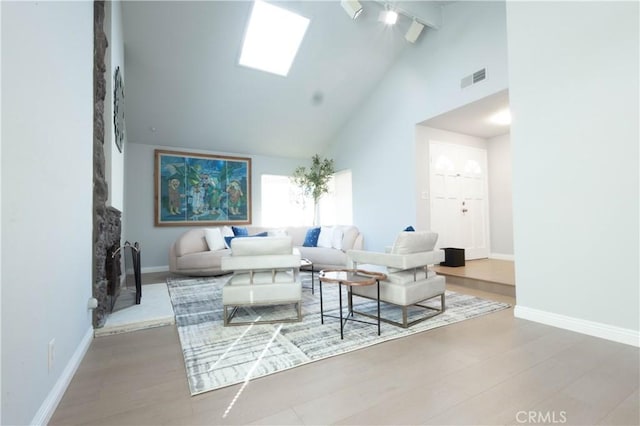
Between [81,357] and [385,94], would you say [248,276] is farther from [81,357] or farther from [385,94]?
[385,94]

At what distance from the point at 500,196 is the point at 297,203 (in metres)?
4.53

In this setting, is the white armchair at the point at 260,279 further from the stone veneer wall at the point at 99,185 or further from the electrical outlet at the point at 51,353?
the electrical outlet at the point at 51,353

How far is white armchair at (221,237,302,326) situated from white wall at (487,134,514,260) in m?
5.08

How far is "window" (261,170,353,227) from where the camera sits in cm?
720

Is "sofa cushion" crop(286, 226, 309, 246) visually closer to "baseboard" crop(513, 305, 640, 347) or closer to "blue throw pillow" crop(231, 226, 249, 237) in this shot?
"blue throw pillow" crop(231, 226, 249, 237)

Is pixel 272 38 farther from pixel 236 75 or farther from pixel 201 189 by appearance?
pixel 201 189

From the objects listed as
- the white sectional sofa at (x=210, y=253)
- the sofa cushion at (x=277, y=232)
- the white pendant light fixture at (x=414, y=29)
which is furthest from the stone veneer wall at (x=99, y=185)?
the white pendant light fixture at (x=414, y=29)

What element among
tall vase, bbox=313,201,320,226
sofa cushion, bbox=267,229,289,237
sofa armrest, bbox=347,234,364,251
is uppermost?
tall vase, bbox=313,201,320,226

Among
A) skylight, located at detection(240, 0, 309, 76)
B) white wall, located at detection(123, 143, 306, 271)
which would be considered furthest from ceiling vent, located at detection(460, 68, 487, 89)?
white wall, located at detection(123, 143, 306, 271)

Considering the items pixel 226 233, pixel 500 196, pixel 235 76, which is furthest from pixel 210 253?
pixel 500 196

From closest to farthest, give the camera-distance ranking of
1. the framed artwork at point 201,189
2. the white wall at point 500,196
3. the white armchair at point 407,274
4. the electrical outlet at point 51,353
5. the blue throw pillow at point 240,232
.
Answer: the electrical outlet at point 51,353
the white armchair at point 407,274
the blue throw pillow at point 240,232
the white wall at point 500,196
the framed artwork at point 201,189

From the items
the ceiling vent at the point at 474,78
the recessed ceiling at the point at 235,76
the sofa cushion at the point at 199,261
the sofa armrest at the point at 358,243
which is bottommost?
the sofa cushion at the point at 199,261

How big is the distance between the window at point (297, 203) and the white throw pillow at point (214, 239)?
5.65 ft

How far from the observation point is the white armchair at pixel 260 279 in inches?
106
